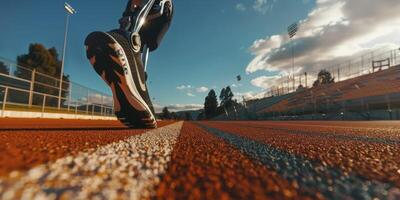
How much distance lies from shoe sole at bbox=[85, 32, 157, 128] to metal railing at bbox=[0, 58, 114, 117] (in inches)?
334

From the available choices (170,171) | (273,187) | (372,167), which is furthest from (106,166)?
(372,167)

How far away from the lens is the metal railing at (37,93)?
962cm

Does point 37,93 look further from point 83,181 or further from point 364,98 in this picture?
point 364,98

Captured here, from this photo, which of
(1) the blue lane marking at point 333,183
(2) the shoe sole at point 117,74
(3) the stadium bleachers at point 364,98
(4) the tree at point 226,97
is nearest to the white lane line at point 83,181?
(1) the blue lane marking at point 333,183

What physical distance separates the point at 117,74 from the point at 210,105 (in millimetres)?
83099

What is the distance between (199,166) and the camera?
776mm

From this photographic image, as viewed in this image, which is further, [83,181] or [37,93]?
[37,93]

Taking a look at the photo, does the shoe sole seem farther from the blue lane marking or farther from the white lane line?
the blue lane marking

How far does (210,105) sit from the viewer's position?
85.6 m

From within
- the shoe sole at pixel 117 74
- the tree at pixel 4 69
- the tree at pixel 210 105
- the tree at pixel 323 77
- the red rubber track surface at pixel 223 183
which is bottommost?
the red rubber track surface at pixel 223 183

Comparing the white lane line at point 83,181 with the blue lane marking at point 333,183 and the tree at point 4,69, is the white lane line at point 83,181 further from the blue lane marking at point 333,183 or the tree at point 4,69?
the tree at point 4,69

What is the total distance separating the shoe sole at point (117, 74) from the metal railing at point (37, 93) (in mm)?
8491

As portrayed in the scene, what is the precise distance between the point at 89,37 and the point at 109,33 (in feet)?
0.65

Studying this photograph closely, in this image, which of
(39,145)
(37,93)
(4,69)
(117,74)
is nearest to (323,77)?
(37,93)
